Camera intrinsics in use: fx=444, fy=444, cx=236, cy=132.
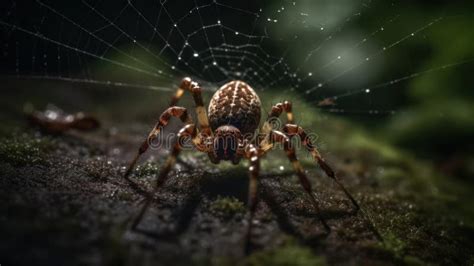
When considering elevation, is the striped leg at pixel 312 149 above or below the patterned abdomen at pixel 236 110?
below

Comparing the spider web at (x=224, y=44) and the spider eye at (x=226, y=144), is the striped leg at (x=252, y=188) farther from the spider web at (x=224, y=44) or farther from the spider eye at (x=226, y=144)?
the spider web at (x=224, y=44)

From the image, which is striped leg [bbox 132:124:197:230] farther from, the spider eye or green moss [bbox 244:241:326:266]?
green moss [bbox 244:241:326:266]

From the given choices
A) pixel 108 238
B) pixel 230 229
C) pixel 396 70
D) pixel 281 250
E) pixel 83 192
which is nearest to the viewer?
pixel 108 238

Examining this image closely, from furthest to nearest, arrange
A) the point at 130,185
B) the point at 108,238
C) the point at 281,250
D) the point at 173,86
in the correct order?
the point at 173,86 → the point at 130,185 → the point at 281,250 → the point at 108,238

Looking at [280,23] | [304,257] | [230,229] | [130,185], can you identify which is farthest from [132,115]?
[304,257]

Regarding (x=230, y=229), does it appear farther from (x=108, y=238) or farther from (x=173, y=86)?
(x=173, y=86)

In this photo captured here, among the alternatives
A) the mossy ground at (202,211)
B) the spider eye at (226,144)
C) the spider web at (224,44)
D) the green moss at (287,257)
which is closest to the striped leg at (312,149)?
the mossy ground at (202,211)
